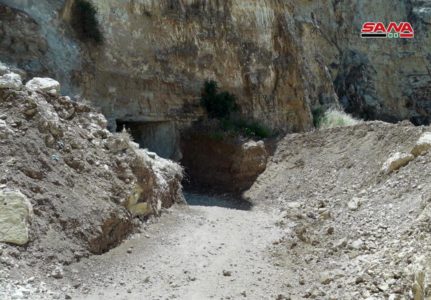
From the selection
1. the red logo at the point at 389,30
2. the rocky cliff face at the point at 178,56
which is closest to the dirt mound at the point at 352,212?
the rocky cliff face at the point at 178,56

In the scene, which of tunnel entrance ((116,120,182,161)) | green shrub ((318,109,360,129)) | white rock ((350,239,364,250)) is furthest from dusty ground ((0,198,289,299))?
green shrub ((318,109,360,129))

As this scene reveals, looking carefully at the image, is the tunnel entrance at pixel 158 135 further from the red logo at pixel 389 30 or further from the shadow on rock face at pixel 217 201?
the red logo at pixel 389 30

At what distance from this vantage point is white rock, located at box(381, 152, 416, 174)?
10605 millimetres

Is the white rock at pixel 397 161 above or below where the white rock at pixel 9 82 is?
below

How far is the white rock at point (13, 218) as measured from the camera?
721cm

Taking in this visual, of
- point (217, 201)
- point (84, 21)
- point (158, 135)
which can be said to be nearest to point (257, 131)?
point (158, 135)

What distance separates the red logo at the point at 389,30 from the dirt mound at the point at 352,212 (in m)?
18.2

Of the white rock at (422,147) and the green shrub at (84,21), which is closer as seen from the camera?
the white rock at (422,147)

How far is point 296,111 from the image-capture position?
20156mm

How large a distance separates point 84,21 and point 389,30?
24.2 metres

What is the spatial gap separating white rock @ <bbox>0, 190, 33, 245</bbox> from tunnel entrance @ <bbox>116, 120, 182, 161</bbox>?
9.00 metres

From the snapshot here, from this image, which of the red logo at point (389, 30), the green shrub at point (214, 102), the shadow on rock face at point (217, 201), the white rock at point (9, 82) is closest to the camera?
the white rock at point (9, 82)

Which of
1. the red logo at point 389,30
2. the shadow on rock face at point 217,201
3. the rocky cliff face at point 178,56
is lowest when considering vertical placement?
the shadow on rock face at point 217,201

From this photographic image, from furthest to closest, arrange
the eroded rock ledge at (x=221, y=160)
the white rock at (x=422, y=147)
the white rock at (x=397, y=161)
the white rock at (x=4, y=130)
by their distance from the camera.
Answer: the eroded rock ledge at (x=221, y=160) < the white rock at (x=397, y=161) < the white rock at (x=422, y=147) < the white rock at (x=4, y=130)
